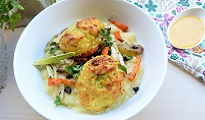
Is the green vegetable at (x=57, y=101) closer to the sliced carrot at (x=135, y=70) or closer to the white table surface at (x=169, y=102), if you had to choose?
the white table surface at (x=169, y=102)

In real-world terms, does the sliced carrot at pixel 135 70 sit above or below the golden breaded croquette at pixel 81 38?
below

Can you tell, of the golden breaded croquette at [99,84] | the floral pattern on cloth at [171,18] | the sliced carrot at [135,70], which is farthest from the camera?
the floral pattern on cloth at [171,18]

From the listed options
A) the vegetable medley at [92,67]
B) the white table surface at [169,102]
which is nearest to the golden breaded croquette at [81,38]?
the vegetable medley at [92,67]

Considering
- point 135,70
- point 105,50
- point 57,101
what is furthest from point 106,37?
point 57,101

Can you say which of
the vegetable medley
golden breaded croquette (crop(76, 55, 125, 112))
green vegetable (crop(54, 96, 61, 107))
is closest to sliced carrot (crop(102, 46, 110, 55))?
the vegetable medley

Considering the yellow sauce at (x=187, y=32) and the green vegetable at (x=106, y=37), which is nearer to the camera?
the green vegetable at (x=106, y=37)

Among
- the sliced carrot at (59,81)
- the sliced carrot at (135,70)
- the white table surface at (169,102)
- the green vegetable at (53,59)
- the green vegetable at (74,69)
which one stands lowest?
the white table surface at (169,102)

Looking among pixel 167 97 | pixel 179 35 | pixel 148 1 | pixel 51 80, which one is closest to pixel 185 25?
pixel 179 35

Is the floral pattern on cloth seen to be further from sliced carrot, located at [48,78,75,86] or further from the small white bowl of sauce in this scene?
sliced carrot, located at [48,78,75,86]
